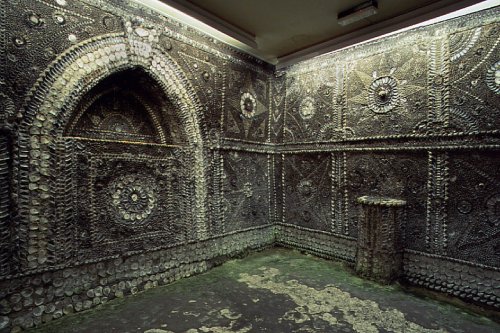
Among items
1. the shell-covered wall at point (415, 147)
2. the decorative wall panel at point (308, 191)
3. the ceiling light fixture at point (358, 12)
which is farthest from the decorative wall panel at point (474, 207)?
the ceiling light fixture at point (358, 12)

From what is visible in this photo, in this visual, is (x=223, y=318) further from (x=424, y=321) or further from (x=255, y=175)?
(x=255, y=175)

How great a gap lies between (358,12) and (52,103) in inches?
127

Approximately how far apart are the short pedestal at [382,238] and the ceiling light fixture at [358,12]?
211 cm

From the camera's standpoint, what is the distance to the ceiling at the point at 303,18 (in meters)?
2.95

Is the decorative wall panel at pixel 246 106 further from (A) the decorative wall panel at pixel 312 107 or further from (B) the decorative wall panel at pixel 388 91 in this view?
(B) the decorative wall panel at pixel 388 91

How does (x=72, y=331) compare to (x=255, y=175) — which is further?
(x=255, y=175)

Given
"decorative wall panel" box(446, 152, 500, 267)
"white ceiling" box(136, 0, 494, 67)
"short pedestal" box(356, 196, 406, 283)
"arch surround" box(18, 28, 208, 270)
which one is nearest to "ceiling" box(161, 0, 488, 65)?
"white ceiling" box(136, 0, 494, 67)

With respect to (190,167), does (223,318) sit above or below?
below

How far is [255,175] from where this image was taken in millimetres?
4496

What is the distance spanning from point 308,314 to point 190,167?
7.13ft

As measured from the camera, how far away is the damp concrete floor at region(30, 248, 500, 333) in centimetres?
237

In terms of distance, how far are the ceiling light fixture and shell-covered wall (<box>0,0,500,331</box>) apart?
82 cm

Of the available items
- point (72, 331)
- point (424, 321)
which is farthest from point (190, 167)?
point (424, 321)

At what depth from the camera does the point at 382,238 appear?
10.7 feet
